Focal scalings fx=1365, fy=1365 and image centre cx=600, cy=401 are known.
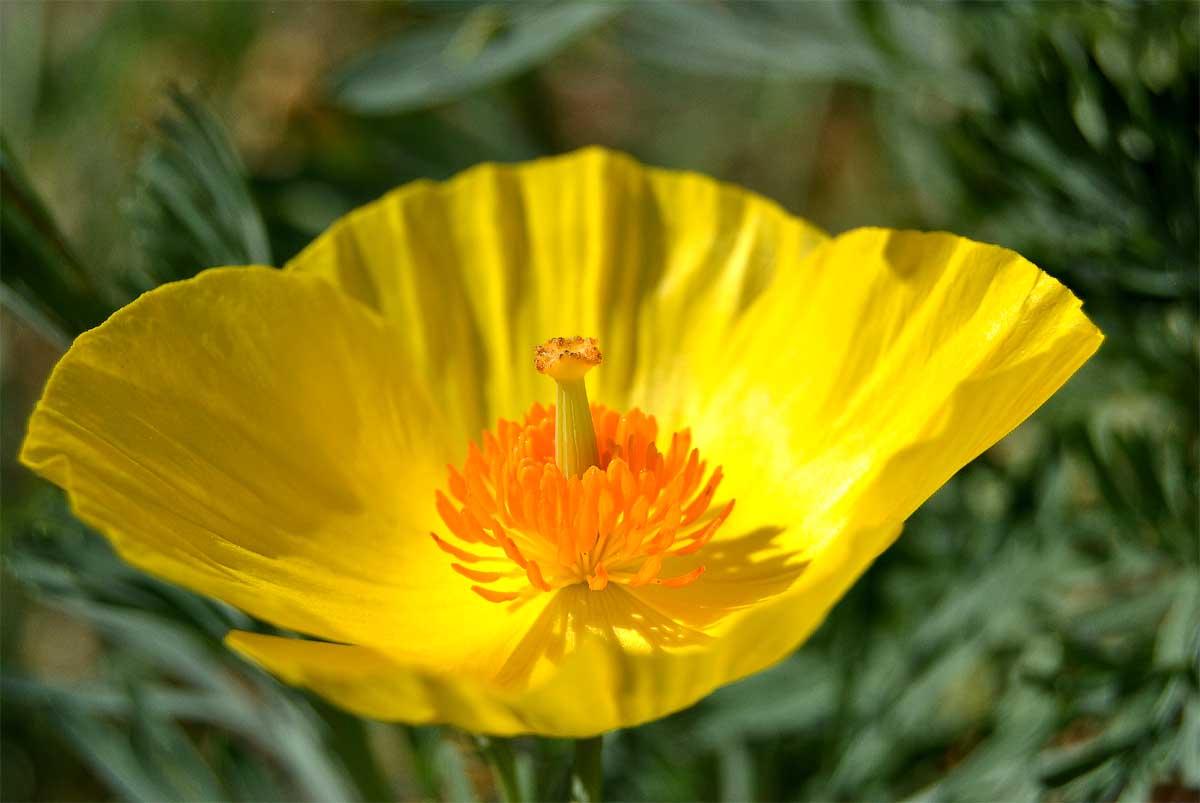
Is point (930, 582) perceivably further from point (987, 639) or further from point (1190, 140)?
point (1190, 140)

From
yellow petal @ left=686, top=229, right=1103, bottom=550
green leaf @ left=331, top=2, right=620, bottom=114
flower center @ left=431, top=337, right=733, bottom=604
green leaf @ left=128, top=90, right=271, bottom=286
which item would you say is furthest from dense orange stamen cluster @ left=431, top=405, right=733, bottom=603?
green leaf @ left=331, top=2, right=620, bottom=114

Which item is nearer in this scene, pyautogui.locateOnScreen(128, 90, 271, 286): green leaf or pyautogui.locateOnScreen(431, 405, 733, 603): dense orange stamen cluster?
pyautogui.locateOnScreen(431, 405, 733, 603): dense orange stamen cluster

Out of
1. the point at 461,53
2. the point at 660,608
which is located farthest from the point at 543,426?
the point at 461,53

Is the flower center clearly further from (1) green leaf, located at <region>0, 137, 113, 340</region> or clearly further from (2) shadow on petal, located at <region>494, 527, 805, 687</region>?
(1) green leaf, located at <region>0, 137, 113, 340</region>

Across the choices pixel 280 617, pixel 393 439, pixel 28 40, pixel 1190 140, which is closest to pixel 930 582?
pixel 1190 140

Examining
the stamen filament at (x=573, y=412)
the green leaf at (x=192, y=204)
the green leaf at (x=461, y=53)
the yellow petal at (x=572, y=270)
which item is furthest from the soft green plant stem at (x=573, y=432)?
the green leaf at (x=461, y=53)

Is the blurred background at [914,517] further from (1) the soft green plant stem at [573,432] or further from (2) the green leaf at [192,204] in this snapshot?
(1) the soft green plant stem at [573,432]

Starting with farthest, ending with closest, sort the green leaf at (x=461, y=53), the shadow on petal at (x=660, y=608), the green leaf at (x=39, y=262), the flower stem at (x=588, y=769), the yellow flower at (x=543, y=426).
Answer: the green leaf at (x=461, y=53), the green leaf at (x=39, y=262), the shadow on petal at (x=660, y=608), the flower stem at (x=588, y=769), the yellow flower at (x=543, y=426)
